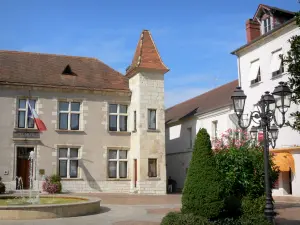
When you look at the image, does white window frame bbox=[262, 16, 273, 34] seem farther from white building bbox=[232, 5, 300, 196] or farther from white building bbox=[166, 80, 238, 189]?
white building bbox=[166, 80, 238, 189]

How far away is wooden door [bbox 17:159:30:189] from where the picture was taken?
27.4m

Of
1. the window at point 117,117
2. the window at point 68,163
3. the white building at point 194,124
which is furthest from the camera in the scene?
the white building at point 194,124

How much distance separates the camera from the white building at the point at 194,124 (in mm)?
30125

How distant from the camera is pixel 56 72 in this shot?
30.0 metres

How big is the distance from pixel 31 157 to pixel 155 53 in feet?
39.4

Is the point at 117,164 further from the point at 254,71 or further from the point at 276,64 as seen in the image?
the point at 276,64

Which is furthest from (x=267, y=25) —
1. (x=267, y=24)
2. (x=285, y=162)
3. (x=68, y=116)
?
(x=68, y=116)

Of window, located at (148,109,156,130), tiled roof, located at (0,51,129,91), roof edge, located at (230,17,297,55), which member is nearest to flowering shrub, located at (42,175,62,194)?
tiled roof, located at (0,51,129,91)

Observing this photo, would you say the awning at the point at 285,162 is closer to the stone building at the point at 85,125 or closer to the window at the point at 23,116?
the stone building at the point at 85,125

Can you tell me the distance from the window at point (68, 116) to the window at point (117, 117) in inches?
99.1

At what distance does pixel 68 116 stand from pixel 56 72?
3669mm

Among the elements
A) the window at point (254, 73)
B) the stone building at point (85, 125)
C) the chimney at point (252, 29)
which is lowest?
the stone building at point (85, 125)

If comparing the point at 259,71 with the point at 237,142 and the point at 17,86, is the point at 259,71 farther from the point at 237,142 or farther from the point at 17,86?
the point at 17,86

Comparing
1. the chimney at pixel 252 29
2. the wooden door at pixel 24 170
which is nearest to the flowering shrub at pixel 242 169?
the chimney at pixel 252 29
